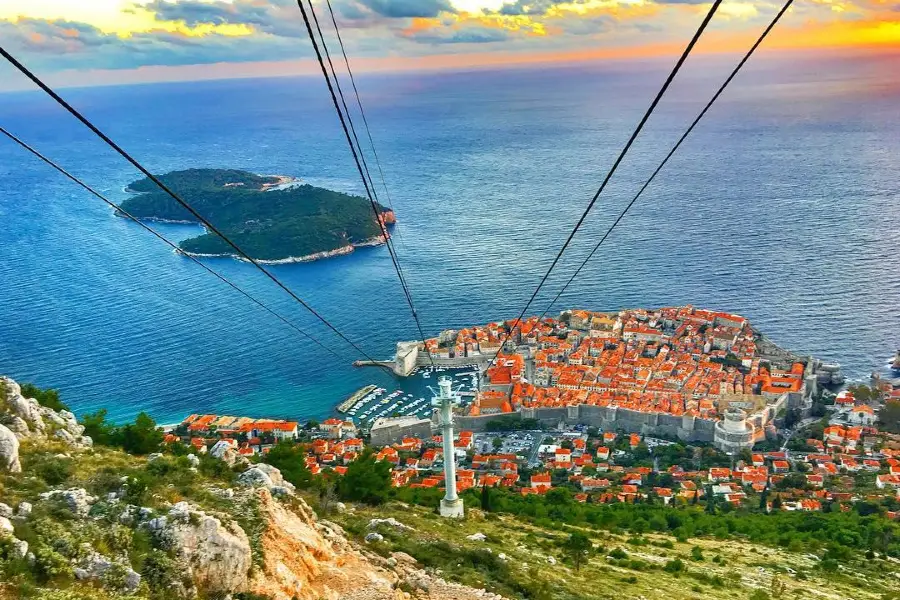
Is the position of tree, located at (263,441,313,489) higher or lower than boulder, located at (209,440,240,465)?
lower

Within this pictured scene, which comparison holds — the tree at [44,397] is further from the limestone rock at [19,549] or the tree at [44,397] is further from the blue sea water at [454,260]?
the blue sea water at [454,260]

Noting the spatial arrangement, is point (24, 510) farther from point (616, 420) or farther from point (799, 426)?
point (799, 426)

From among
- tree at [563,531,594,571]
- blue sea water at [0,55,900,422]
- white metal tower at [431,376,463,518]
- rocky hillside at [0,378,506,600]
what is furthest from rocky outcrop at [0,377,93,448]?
blue sea water at [0,55,900,422]

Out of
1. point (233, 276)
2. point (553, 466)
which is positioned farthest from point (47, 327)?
point (553, 466)

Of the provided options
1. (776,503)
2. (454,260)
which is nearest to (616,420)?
(776,503)

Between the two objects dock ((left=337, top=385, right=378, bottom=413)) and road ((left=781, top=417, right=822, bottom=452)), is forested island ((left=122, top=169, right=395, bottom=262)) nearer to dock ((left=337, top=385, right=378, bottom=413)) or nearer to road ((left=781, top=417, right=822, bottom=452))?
dock ((left=337, top=385, right=378, bottom=413))

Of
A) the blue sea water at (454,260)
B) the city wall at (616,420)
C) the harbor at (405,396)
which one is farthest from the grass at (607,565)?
the blue sea water at (454,260)
